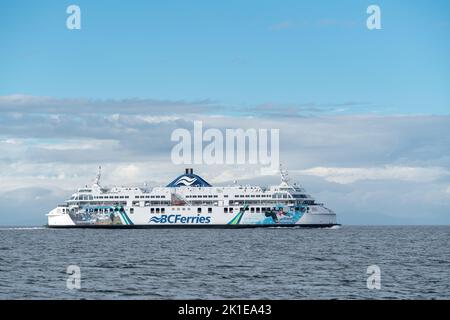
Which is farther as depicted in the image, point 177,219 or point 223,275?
point 177,219

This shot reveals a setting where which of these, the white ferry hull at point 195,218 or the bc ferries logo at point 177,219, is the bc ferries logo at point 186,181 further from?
the bc ferries logo at point 177,219

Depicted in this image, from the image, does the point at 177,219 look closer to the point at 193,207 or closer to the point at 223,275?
the point at 193,207

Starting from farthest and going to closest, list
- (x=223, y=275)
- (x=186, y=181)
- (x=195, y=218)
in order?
(x=186, y=181) → (x=195, y=218) → (x=223, y=275)

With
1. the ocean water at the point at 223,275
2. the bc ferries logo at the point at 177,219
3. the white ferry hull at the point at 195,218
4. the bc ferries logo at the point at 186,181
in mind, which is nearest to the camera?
the ocean water at the point at 223,275

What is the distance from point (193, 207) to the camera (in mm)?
106500

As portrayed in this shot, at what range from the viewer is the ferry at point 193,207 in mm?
104875

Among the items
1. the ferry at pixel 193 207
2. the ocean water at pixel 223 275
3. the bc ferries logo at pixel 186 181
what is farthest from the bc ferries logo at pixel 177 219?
A: the ocean water at pixel 223 275

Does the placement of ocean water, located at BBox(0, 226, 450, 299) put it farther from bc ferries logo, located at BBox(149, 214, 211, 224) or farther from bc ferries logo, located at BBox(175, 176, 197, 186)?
bc ferries logo, located at BBox(175, 176, 197, 186)

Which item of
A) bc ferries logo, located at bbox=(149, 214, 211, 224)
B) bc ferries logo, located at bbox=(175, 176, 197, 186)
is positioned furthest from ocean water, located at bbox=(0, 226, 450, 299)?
bc ferries logo, located at bbox=(175, 176, 197, 186)

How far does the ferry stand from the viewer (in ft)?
344

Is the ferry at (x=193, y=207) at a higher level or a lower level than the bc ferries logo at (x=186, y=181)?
lower

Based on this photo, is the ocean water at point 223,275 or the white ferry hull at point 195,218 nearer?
the ocean water at point 223,275

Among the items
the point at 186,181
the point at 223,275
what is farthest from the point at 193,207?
the point at 223,275

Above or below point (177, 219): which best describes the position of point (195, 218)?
above
